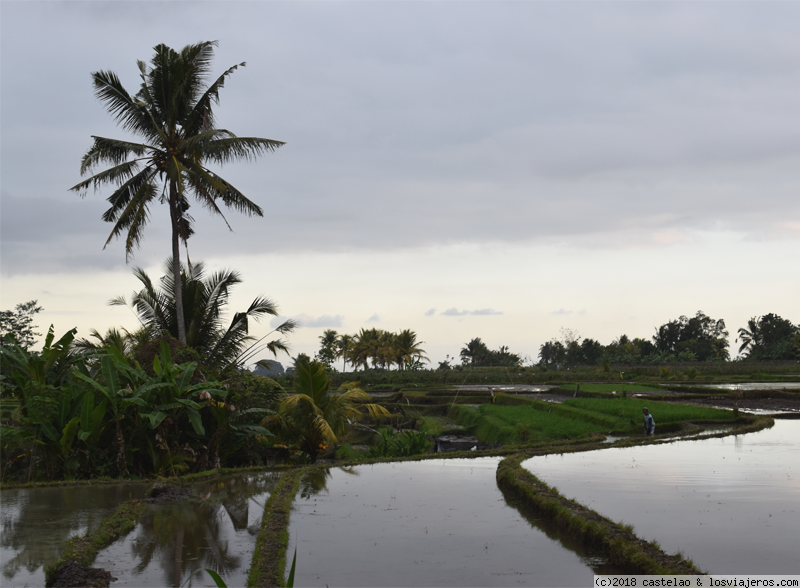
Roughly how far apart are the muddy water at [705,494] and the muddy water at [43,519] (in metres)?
5.47

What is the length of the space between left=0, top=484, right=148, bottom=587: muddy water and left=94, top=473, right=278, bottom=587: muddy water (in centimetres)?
53

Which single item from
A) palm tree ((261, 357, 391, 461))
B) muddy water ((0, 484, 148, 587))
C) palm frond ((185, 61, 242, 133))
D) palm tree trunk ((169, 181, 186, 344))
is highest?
palm frond ((185, 61, 242, 133))

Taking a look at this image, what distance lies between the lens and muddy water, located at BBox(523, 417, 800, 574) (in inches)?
214

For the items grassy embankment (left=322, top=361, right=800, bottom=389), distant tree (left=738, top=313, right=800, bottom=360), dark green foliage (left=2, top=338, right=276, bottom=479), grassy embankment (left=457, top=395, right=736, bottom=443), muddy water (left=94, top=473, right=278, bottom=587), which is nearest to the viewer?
muddy water (left=94, top=473, right=278, bottom=587)

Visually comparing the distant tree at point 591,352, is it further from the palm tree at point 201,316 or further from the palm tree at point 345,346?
the palm tree at point 201,316

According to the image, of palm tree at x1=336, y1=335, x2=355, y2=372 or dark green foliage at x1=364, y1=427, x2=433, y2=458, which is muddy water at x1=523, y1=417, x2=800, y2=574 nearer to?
dark green foliage at x1=364, y1=427, x2=433, y2=458

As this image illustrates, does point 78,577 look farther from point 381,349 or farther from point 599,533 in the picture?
point 381,349

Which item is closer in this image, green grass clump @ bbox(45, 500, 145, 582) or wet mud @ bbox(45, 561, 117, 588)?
wet mud @ bbox(45, 561, 117, 588)

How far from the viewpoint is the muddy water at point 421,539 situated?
515 cm

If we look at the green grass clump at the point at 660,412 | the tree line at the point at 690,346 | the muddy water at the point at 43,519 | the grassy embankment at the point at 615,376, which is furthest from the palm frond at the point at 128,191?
the tree line at the point at 690,346

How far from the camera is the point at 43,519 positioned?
7.22 meters

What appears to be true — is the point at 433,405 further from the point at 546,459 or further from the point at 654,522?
the point at 654,522

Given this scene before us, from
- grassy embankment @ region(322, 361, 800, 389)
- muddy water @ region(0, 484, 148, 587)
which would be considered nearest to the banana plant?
muddy water @ region(0, 484, 148, 587)

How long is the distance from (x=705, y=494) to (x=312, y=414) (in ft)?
25.6
